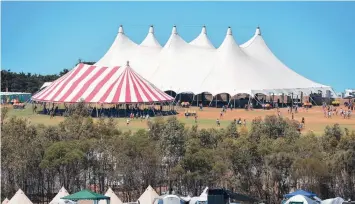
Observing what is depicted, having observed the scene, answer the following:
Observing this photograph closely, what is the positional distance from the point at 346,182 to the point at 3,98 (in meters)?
54.9

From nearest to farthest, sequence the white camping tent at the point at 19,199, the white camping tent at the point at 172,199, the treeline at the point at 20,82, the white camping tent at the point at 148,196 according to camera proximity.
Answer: the white camping tent at the point at 172,199
the white camping tent at the point at 19,199
the white camping tent at the point at 148,196
the treeline at the point at 20,82

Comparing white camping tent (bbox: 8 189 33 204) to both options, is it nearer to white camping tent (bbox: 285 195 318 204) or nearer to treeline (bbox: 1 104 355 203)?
treeline (bbox: 1 104 355 203)

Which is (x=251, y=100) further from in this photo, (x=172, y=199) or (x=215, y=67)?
(x=172, y=199)

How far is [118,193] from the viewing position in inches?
1229

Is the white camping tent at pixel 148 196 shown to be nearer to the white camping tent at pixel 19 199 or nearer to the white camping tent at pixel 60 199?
the white camping tent at pixel 60 199

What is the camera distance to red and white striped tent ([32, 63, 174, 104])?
6206 centimetres

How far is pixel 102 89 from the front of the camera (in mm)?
63281

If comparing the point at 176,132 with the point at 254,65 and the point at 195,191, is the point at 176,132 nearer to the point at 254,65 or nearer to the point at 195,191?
the point at 195,191

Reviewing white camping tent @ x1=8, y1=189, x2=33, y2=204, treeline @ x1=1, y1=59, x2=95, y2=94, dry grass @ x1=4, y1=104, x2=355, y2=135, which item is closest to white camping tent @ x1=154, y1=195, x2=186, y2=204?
white camping tent @ x1=8, y1=189, x2=33, y2=204

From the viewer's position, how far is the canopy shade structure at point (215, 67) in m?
72.9

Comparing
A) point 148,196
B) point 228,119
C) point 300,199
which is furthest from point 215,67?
point 300,199

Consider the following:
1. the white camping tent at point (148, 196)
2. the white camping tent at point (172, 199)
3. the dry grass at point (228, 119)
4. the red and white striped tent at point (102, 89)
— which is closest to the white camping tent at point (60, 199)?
the white camping tent at point (148, 196)

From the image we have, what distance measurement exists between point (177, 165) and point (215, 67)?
1805 inches

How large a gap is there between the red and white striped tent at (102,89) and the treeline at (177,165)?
28.9 metres
